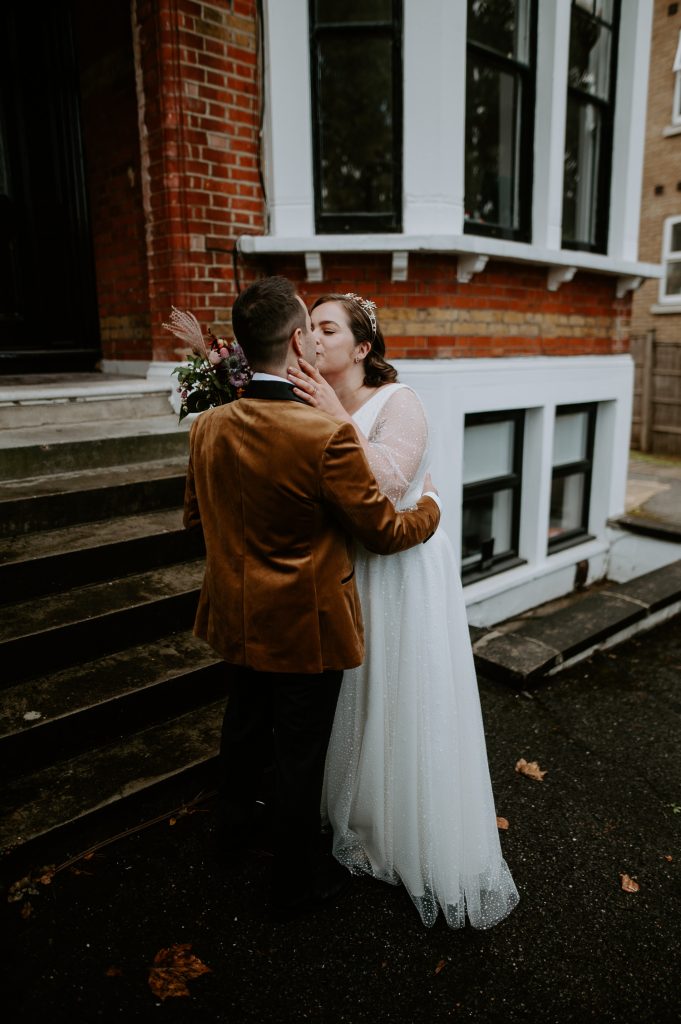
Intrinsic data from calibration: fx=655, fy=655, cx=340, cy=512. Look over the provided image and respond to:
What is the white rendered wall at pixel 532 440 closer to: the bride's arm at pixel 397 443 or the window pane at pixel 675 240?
the bride's arm at pixel 397 443

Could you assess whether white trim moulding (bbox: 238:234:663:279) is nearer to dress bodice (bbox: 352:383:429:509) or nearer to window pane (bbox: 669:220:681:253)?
dress bodice (bbox: 352:383:429:509)

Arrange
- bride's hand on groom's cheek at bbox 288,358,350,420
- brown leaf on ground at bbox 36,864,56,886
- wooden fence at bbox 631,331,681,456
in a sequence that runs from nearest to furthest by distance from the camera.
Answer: bride's hand on groom's cheek at bbox 288,358,350,420
brown leaf on ground at bbox 36,864,56,886
wooden fence at bbox 631,331,681,456

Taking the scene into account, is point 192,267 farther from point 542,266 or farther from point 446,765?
point 446,765

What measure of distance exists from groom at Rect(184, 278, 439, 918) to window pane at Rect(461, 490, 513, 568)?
3443 mm

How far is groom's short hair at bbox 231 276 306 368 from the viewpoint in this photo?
1805 millimetres

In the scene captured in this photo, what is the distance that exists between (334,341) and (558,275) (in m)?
3.60

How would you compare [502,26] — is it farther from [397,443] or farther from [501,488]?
[397,443]

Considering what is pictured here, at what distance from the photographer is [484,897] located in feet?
7.29

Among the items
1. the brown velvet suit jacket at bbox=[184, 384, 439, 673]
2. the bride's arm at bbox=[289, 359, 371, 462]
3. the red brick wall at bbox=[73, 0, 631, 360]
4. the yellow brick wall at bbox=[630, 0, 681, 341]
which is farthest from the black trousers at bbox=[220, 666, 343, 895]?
the yellow brick wall at bbox=[630, 0, 681, 341]

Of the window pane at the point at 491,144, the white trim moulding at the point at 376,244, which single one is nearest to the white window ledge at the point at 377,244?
the white trim moulding at the point at 376,244

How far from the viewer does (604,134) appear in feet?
19.2

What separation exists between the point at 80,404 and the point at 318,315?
2.47 meters

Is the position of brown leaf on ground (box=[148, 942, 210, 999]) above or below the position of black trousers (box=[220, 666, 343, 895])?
below

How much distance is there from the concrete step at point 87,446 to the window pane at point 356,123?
198 cm
